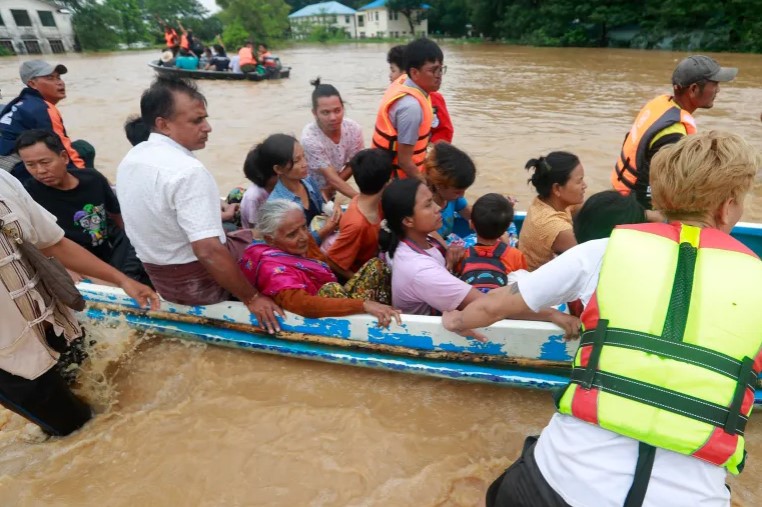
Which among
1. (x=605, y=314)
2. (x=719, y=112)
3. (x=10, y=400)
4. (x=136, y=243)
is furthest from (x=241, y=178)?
(x=719, y=112)

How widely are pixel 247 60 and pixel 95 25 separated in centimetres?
3271

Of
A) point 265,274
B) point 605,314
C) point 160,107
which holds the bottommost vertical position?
point 265,274

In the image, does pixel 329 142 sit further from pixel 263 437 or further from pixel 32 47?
pixel 32 47

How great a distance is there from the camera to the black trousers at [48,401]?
6.35 ft

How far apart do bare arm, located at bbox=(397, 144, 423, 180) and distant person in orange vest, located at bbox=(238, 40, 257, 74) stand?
41.9ft

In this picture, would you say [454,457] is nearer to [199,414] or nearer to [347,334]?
[347,334]

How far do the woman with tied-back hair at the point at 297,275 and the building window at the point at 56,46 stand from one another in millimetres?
42897

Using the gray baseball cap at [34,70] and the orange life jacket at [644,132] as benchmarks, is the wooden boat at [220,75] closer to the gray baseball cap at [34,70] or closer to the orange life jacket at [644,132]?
the gray baseball cap at [34,70]

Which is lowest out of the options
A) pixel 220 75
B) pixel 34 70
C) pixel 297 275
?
pixel 220 75

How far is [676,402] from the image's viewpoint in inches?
38.8

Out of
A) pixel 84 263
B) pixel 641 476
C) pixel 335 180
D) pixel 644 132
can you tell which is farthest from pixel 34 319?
pixel 644 132

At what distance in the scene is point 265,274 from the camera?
242 centimetres

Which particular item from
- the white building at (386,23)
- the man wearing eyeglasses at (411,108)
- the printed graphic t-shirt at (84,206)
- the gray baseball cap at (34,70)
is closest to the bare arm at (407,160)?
the man wearing eyeglasses at (411,108)

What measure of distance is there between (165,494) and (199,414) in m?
0.45
